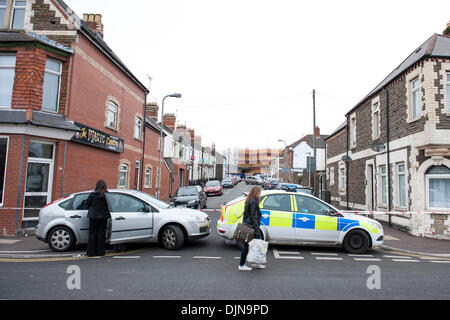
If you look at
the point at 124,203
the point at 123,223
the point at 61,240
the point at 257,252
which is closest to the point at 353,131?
the point at 257,252

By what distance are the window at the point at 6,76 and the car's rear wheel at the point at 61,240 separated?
6.32 metres

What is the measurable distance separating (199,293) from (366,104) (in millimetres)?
16299

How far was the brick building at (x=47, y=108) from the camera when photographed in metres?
10.1

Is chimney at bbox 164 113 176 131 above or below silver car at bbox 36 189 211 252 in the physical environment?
above

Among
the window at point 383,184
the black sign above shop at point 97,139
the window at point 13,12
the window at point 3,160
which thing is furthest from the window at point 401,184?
the window at point 13,12

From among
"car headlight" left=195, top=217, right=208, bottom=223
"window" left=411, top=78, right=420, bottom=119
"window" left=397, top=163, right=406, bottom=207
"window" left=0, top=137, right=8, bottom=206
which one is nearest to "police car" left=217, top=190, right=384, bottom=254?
"car headlight" left=195, top=217, right=208, bottom=223

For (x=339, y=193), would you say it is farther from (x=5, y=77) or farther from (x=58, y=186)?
(x=5, y=77)

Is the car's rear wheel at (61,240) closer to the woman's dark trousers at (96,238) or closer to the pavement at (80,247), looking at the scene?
the pavement at (80,247)

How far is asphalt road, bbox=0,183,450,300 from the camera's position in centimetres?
462

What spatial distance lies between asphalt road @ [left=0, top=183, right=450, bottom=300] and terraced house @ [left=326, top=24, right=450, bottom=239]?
15.0 ft

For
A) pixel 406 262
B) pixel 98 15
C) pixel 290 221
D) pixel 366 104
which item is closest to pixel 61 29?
pixel 98 15

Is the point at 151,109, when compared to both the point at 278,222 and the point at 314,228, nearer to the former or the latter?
the point at 278,222

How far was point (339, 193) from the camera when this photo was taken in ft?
70.9

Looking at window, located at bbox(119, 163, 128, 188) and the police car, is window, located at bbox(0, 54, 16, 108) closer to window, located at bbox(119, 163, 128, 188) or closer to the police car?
window, located at bbox(119, 163, 128, 188)
